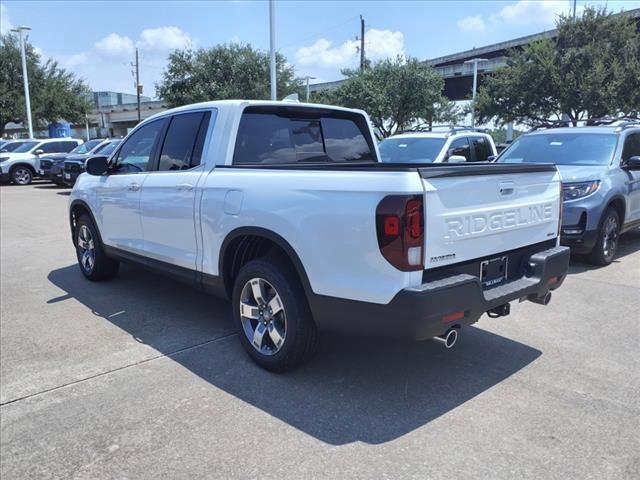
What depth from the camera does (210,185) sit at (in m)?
4.18

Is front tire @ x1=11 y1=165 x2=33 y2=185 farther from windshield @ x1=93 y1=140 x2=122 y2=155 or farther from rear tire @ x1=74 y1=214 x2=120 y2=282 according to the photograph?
rear tire @ x1=74 y1=214 x2=120 y2=282

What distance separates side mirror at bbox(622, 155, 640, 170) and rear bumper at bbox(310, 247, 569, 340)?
16.2ft

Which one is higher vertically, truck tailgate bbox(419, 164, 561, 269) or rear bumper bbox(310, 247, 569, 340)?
truck tailgate bbox(419, 164, 561, 269)

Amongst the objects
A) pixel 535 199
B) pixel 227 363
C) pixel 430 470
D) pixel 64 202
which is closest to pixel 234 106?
pixel 227 363

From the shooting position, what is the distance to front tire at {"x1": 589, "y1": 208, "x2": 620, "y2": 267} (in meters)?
6.96

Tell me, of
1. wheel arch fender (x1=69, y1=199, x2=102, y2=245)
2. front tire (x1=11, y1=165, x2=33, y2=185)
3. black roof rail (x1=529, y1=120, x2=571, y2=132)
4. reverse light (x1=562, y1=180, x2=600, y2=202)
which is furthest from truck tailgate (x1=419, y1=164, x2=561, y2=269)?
front tire (x1=11, y1=165, x2=33, y2=185)

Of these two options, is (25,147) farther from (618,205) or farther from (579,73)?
(579,73)

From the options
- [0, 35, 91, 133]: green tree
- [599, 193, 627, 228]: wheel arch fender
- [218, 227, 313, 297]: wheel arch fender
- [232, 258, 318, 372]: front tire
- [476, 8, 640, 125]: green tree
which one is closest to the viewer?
[218, 227, 313, 297]: wheel arch fender

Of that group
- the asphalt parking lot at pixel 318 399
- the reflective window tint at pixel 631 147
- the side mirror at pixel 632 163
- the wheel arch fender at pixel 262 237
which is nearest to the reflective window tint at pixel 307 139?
the wheel arch fender at pixel 262 237

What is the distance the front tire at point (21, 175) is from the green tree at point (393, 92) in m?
16.2

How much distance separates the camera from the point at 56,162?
65.9 ft

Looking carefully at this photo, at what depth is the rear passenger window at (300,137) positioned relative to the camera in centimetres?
441

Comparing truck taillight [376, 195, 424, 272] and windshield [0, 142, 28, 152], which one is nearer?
truck taillight [376, 195, 424, 272]

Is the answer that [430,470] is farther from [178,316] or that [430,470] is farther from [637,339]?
[178,316]
